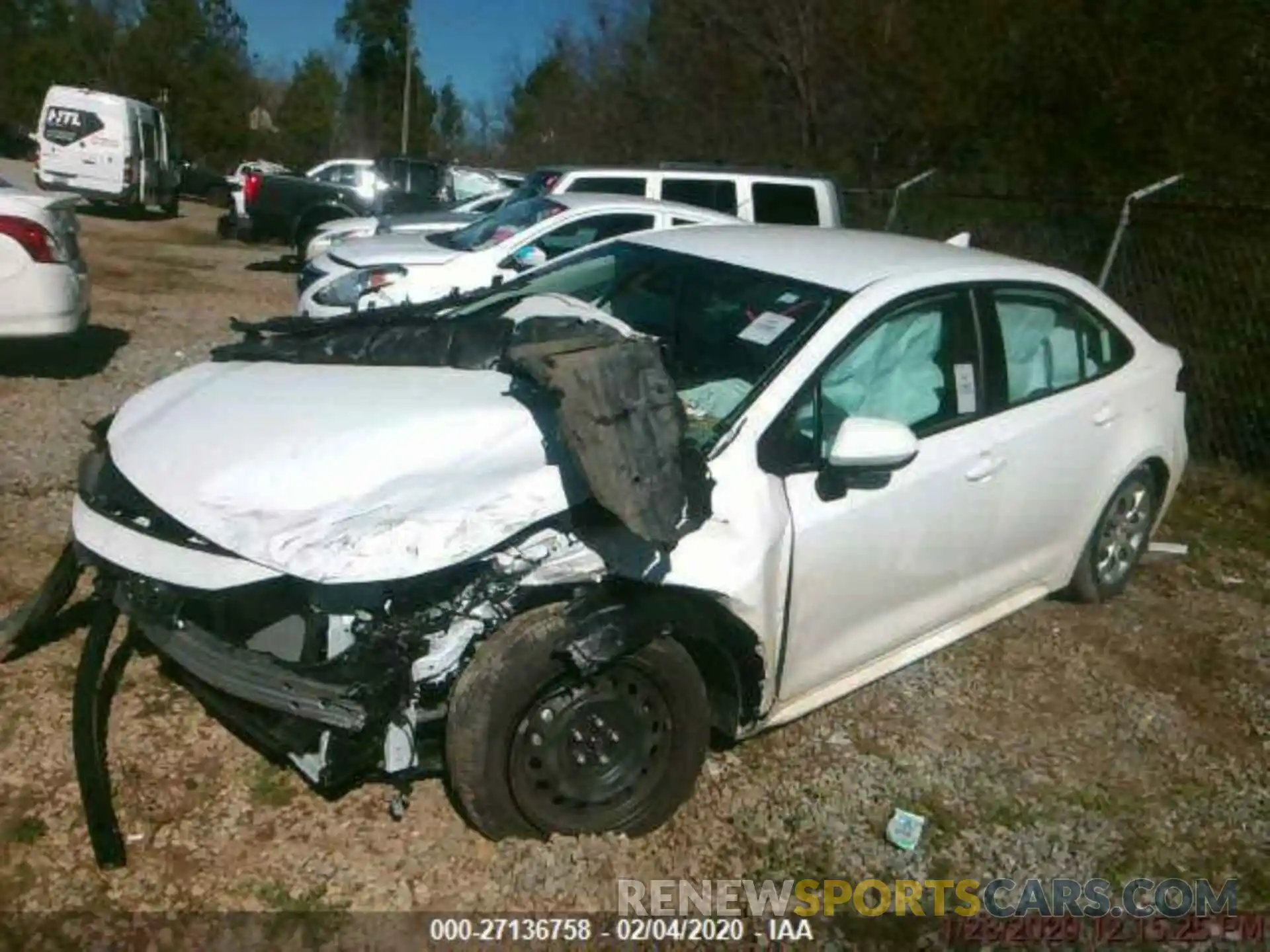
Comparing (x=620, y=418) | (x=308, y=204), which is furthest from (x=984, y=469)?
(x=308, y=204)

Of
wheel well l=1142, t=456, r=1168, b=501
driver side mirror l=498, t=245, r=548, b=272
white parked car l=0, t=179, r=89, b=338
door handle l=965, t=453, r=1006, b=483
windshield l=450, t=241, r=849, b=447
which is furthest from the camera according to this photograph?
driver side mirror l=498, t=245, r=548, b=272

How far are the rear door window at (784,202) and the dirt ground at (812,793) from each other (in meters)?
6.14

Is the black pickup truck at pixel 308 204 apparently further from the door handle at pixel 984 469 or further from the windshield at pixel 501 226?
the door handle at pixel 984 469

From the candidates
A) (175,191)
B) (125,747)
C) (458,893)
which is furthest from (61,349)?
(175,191)

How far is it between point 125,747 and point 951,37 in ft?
46.0

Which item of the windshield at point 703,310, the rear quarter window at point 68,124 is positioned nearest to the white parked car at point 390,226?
the windshield at point 703,310

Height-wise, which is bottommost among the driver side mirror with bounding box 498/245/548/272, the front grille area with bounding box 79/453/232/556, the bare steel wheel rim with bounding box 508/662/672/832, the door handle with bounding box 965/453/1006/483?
the bare steel wheel rim with bounding box 508/662/672/832

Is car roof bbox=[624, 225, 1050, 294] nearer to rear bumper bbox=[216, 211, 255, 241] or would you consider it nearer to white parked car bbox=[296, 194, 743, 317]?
white parked car bbox=[296, 194, 743, 317]

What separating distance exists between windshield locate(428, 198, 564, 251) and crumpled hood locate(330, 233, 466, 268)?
0.58 feet

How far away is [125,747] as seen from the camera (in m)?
3.07

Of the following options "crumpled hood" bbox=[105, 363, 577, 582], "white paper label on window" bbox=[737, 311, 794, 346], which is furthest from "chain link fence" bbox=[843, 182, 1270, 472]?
"crumpled hood" bbox=[105, 363, 577, 582]

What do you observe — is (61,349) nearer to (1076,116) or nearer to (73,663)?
(73,663)

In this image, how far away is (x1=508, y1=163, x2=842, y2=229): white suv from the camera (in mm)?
10008

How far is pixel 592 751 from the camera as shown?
2770 millimetres
